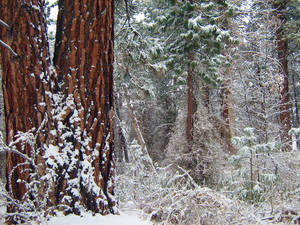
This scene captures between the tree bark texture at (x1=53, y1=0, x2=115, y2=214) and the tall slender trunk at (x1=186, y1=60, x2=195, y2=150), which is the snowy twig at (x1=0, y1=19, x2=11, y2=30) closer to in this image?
the tree bark texture at (x1=53, y1=0, x2=115, y2=214)

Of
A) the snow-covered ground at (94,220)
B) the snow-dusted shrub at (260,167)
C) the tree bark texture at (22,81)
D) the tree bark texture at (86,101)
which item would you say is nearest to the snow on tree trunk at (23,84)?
the tree bark texture at (22,81)

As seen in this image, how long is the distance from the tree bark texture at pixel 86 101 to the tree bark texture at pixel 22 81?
0.19 metres

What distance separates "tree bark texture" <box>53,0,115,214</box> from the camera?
221 cm

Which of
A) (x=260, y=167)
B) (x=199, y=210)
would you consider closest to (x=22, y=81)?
(x=199, y=210)

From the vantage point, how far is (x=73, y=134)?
2273mm

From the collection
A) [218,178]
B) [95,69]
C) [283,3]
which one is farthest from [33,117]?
[283,3]

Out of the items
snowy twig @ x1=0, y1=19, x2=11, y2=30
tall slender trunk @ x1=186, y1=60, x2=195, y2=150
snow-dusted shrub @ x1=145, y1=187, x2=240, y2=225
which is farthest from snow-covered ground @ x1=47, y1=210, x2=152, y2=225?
tall slender trunk @ x1=186, y1=60, x2=195, y2=150

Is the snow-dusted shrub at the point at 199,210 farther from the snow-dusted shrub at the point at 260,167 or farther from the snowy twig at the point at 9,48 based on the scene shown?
the snow-dusted shrub at the point at 260,167

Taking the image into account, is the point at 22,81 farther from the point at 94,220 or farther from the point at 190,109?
the point at 190,109

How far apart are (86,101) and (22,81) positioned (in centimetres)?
56

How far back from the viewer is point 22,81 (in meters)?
2.14

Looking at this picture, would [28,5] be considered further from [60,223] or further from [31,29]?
[60,223]

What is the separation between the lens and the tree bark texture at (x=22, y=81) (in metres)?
2.12

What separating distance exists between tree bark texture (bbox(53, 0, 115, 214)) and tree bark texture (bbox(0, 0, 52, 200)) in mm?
194
